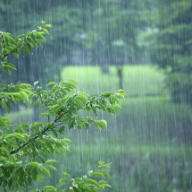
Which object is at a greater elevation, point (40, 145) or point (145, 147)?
point (40, 145)

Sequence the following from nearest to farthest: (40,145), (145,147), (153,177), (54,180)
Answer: (40,145) < (54,180) < (153,177) < (145,147)

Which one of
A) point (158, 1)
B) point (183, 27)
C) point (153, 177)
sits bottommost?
point (153, 177)

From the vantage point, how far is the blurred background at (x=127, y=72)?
26.9 feet

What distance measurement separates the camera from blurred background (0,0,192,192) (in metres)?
8.21

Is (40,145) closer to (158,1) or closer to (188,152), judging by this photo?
(188,152)

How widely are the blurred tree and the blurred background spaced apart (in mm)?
21

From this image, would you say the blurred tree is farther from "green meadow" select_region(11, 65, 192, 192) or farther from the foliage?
the foliage

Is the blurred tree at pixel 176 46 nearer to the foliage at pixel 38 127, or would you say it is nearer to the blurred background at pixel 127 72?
the blurred background at pixel 127 72

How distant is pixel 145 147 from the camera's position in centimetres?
862

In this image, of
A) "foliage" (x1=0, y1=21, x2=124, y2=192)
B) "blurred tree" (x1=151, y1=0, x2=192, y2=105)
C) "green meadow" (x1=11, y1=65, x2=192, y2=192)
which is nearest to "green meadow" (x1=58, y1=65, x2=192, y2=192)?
"green meadow" (x1=11, y1=65, x2=192, y2=192)

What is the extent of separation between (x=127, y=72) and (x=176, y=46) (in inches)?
47.2

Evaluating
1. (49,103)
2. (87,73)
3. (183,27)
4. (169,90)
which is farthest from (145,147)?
(49,103)

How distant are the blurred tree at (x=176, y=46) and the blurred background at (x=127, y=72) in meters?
0.02

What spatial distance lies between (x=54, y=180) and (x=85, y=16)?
3.45 m
